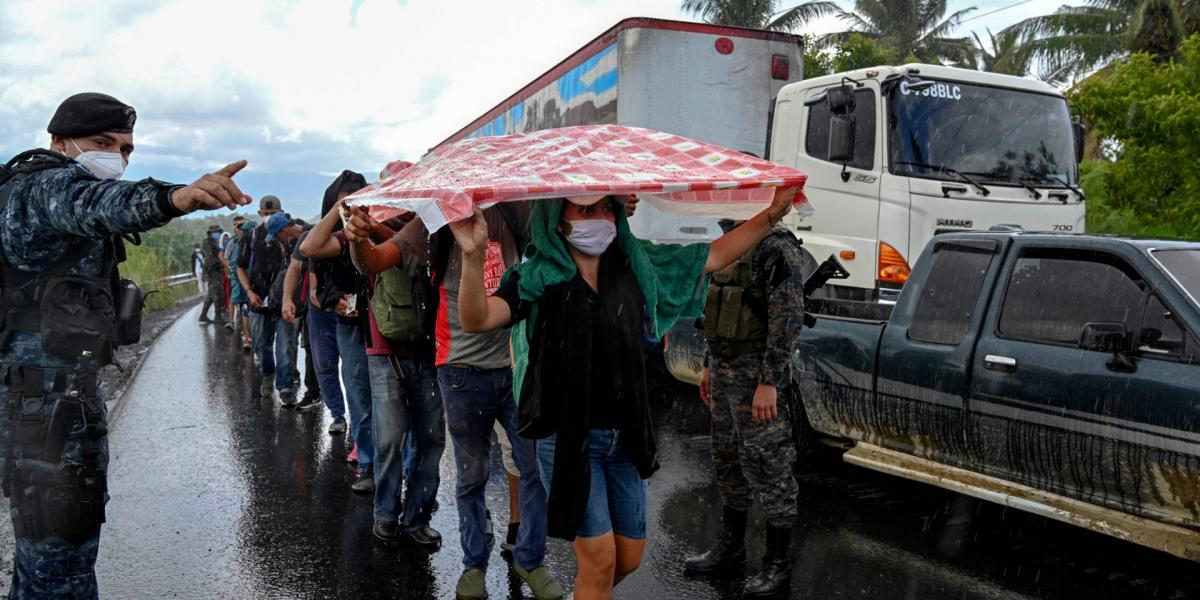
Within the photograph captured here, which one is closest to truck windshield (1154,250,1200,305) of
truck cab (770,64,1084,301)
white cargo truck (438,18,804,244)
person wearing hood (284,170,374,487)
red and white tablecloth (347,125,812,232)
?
red and white tablecloth (347,125,812,232)

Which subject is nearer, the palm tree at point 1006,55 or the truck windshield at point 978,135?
the truck windshield at point 978,135

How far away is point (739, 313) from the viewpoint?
4.34 meters

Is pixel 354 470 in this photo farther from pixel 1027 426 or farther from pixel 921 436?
pixel 1027 426

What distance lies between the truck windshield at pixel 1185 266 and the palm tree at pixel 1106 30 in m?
20.2

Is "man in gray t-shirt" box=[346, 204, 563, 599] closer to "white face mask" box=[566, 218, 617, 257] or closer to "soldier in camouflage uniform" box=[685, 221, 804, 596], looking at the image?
"white face mask" box=[566, 218, 617, 257]

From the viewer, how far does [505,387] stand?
4.13 meters

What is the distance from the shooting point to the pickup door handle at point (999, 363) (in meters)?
4.63

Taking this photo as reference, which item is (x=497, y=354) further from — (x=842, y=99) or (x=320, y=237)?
(x=842, y=99)

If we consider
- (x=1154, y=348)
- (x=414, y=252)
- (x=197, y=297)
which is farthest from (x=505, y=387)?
(x=197, y=297)

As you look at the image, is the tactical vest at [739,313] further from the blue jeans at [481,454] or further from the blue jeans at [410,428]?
the blue jeans at [410,428]

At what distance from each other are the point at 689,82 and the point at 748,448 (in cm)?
585

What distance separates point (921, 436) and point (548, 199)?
112 inches

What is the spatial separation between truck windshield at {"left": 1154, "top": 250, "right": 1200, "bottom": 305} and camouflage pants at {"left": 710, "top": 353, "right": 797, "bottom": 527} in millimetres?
1803

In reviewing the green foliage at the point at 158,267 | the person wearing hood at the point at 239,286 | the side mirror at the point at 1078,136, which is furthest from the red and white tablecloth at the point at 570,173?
the green foliage at the point at 158,267
